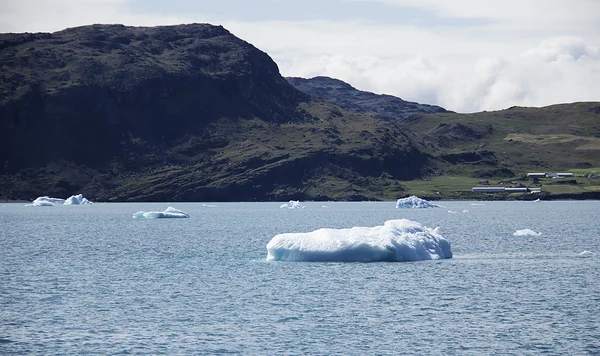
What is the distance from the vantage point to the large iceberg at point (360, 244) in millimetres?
65062

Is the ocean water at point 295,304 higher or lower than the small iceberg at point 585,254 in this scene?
lower

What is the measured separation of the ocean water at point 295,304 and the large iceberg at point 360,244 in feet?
3.75

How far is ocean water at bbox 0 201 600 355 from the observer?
37500mm

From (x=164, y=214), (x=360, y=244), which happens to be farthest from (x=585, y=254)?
(x=164, y=214)

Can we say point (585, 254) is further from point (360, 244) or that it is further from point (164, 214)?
point (164, 214)

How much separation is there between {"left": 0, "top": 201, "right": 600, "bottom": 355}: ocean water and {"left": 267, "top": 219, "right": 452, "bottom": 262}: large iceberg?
1.14 meters

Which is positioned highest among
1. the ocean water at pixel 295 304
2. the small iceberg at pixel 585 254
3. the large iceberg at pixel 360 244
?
the large iceberg at pixel 360 244

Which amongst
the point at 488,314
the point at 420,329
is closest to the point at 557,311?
the point at 488,314

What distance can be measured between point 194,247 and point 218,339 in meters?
53.6

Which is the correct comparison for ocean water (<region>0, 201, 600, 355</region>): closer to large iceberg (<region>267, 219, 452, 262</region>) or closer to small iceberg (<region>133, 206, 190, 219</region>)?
large iceberg (<region>267, 219, 452, 262</region>)

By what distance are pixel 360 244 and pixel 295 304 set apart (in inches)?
694

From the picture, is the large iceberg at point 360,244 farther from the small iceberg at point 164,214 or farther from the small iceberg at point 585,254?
the small iceberg at point 164,214

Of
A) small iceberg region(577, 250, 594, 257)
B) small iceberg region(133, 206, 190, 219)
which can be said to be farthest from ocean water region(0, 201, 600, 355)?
small iceberg region(133, 206, 190, 219)

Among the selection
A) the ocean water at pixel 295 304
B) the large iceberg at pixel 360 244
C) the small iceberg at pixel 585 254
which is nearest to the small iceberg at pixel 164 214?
the ocean water at pixel 295 304
